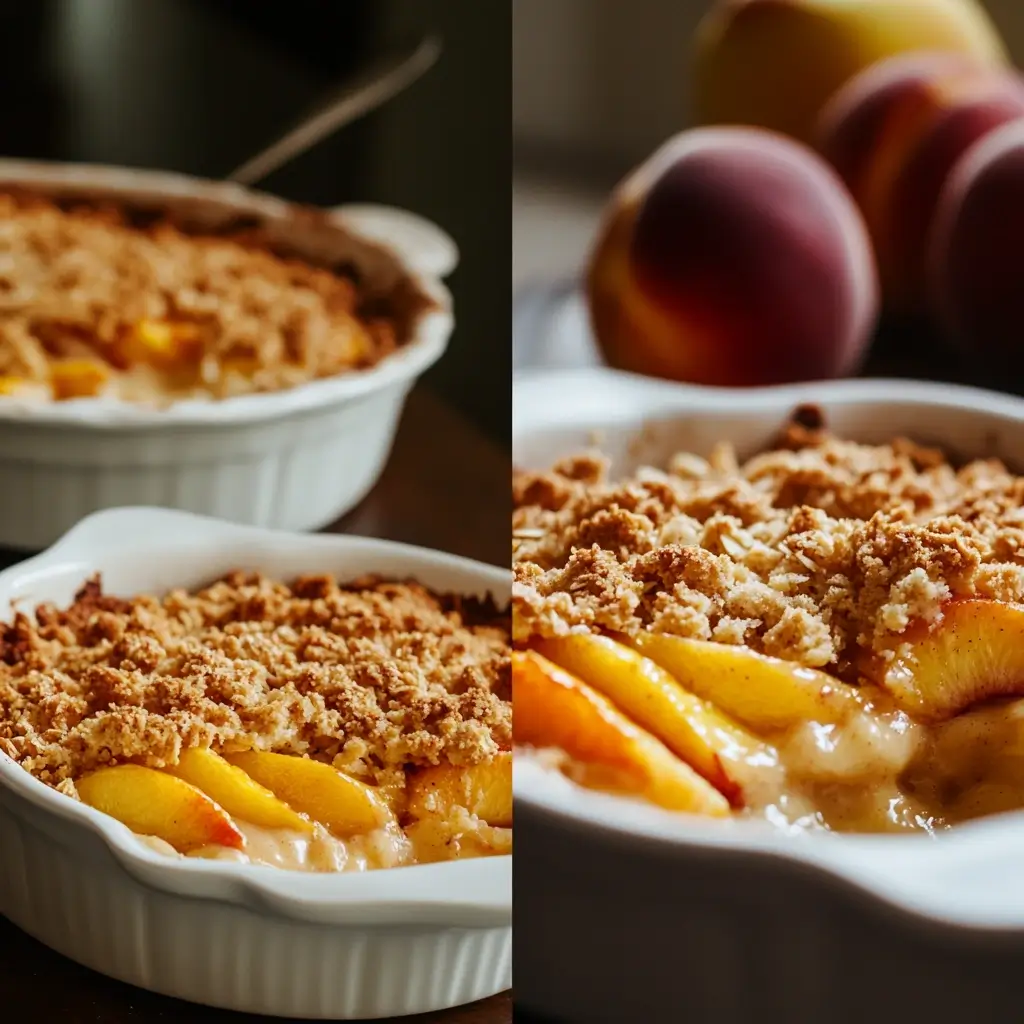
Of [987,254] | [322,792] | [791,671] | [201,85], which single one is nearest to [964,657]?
[791,671]

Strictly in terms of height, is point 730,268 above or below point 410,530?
above

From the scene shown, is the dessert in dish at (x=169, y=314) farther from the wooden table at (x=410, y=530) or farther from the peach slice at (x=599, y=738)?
the peach slice at (x=599, y=738)

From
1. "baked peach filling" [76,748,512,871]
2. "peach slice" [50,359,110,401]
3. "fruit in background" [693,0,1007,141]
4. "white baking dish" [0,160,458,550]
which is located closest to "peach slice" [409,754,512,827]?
"baked peach filling" [76,748,512,871]

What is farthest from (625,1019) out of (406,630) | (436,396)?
(436,396)

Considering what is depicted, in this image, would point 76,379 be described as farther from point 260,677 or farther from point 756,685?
point 756,685

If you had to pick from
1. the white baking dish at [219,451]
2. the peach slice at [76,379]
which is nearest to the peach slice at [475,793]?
the white baking dish at [219,451]
